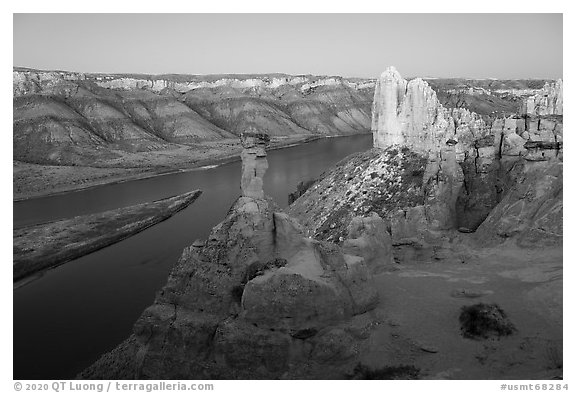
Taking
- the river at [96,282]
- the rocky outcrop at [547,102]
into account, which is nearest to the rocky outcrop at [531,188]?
the rocky outcrop at [547,102]

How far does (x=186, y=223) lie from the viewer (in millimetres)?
39844

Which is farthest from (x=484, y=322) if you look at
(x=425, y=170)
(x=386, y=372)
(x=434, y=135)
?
(x=434, y=135)

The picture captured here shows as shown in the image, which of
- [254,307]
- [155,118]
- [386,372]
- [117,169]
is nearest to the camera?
[386,372]

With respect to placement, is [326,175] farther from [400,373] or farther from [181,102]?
[181,102]

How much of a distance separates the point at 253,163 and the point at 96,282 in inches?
683

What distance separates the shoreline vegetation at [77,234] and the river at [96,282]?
0.83 meters

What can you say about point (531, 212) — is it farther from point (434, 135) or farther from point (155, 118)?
point (155, 118)

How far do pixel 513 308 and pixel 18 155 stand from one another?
74.7 metres

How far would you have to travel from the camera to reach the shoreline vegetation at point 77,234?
30438 mm

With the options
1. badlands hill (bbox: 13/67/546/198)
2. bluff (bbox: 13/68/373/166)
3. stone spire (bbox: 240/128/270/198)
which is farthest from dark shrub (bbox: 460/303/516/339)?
bluff (bbox: 13/68/373/166)

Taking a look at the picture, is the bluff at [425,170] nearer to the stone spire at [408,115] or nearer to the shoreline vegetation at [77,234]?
the stone spire at [408,115]

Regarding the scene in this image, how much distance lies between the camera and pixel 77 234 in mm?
35781

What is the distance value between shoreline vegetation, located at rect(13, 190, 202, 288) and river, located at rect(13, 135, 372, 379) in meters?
0.83

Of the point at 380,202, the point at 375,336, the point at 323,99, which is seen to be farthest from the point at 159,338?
the point at 323,99
